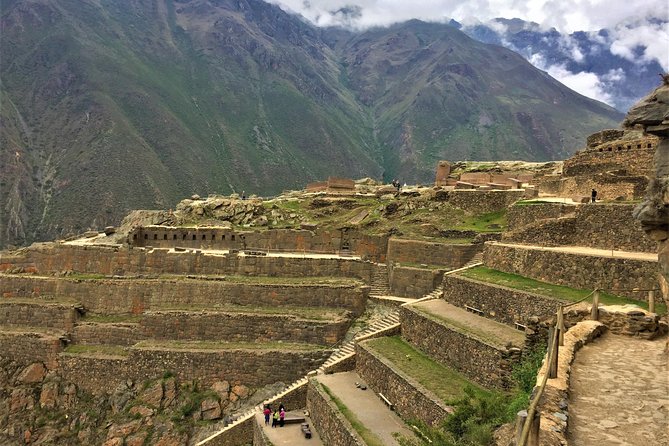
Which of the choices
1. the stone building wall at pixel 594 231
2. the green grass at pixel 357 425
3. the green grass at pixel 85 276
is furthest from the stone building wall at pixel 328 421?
the green grass at pixel 85 276

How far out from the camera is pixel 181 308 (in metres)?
24.8

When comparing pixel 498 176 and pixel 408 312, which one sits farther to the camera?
pixel 498 176

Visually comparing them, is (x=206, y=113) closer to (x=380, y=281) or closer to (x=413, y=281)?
(x=380, y=281)

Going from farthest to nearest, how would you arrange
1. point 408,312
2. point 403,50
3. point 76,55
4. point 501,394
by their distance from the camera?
point 403,50 < point 76,55 < point 408,312 < point 501,394

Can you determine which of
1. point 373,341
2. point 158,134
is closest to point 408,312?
point 373,341

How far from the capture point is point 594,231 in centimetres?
1820

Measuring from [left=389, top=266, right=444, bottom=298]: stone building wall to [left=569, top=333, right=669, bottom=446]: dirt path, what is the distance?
12849 millimetres

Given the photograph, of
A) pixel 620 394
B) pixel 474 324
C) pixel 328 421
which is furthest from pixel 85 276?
pixel 620 394

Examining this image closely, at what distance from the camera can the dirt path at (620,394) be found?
22.8ft

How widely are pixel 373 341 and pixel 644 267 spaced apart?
915cm

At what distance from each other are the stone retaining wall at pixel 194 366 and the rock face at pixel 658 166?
50.4 ft

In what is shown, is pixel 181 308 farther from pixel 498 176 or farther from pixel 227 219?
pixel 498 176

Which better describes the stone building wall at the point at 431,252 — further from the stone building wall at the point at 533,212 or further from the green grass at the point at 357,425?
the green grass at the point at 357,425

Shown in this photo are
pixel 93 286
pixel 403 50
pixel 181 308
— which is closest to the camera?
pixel 181 308
